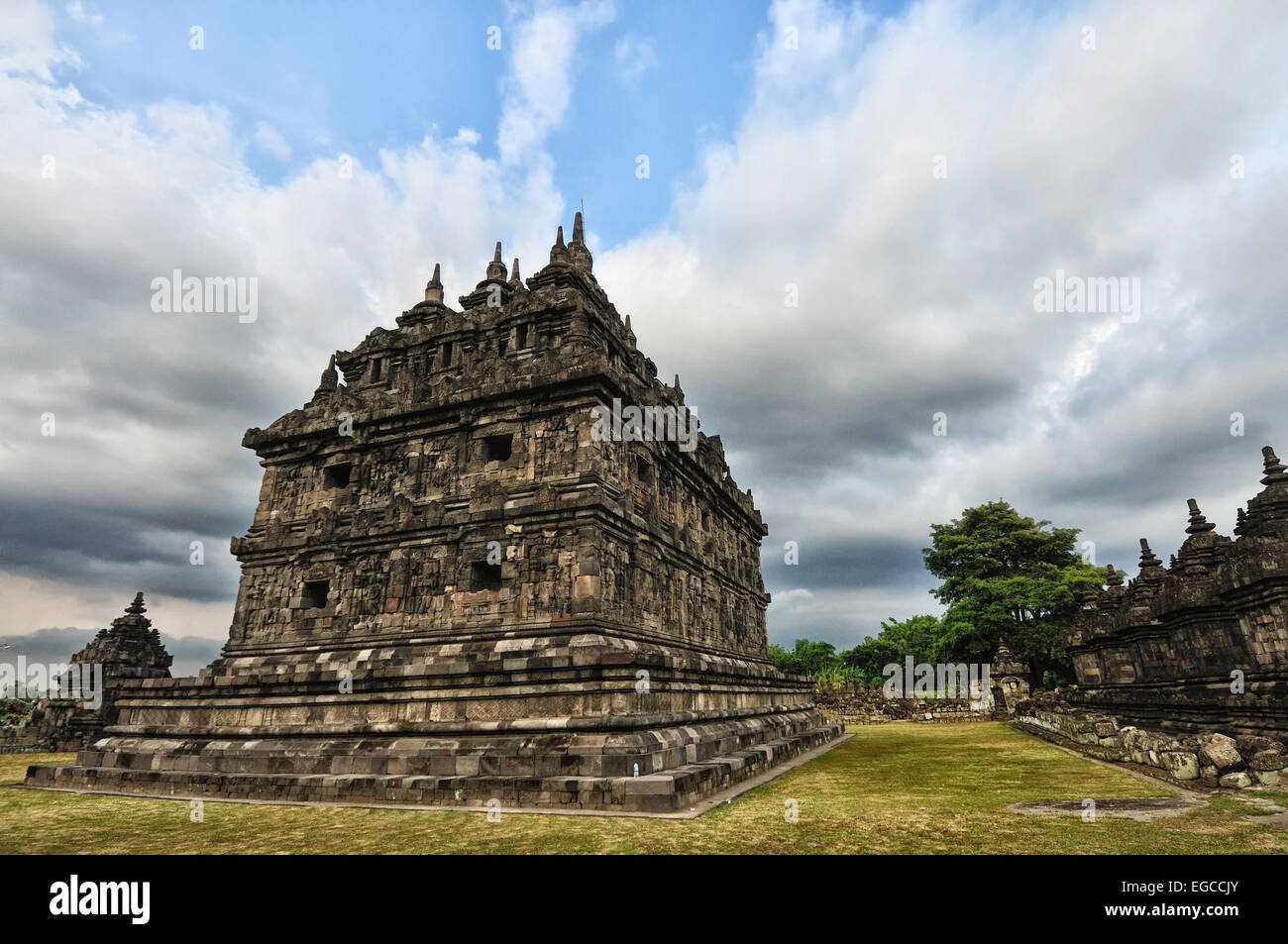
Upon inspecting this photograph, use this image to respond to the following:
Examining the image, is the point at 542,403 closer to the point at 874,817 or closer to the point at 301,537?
the point at 301,537

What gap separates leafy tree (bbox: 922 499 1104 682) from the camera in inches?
1650

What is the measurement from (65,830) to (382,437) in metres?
12.2

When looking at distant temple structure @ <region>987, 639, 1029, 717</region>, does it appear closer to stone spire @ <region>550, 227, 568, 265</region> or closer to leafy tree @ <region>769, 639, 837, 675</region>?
stone spire @ <region>550, 227, 568, 265</region>

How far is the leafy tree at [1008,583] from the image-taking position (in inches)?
1650

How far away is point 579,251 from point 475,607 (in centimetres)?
1422

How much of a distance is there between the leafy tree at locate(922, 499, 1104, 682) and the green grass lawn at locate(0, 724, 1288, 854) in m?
33.0

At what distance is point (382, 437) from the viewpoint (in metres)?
19.6

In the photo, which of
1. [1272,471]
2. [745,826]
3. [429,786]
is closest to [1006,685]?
[1272,471]

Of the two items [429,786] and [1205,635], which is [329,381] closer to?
[429,786]

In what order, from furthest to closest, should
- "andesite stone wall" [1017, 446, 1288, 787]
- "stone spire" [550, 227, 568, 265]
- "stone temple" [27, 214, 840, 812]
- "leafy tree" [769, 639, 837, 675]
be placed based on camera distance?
"leafy tree" [769, 639, 837, 675] → "stone spire" [550, 227, 568, 265] → "stone temple" [27, 214, 840, 812] → "andesite stone wall" [1017, 446, 1288, 787]

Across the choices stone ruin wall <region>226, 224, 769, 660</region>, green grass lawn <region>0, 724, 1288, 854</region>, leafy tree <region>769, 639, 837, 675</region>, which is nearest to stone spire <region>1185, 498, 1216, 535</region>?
green grass lawn <region>0, 724, 1288, 854</region>

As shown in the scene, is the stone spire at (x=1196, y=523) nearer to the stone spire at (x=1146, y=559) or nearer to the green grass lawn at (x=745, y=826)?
the stone spire at (x=1146, y=559)

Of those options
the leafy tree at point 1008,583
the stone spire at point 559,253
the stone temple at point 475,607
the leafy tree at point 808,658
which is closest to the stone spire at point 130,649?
the stone temple at point 475,607
